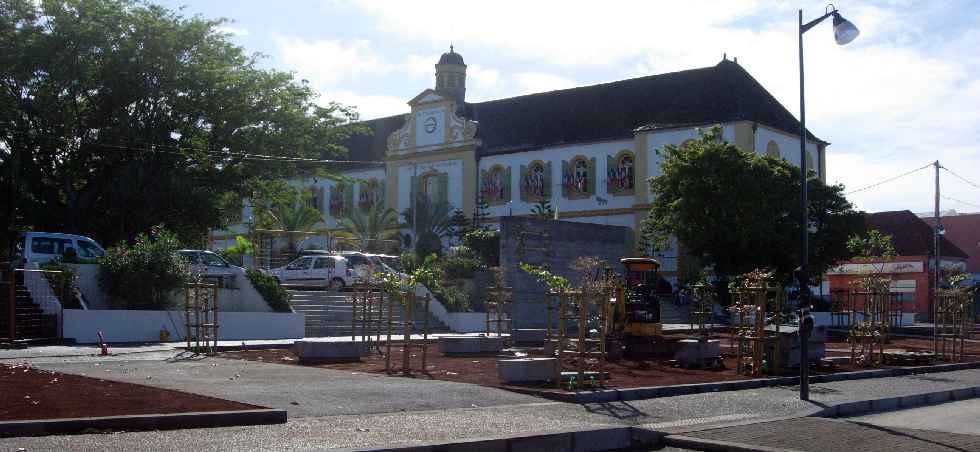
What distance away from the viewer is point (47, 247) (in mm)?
31828

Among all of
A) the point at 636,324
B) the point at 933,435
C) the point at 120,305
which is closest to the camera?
the point at 933,435

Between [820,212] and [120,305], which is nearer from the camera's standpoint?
[120,305]

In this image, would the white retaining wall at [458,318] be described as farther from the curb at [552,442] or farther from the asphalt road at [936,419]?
the curb at [552,442]


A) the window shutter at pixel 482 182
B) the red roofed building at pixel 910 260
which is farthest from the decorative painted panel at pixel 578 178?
the red roofed building at pixel 910 260

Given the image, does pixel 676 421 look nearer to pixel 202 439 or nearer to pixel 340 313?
pixel 202 439

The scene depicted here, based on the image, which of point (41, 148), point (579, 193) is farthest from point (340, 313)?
point (579, 193)

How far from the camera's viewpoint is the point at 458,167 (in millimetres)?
64312

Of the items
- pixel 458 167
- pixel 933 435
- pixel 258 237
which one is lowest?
pixel 933 435

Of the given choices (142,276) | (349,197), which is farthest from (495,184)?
(142,276)

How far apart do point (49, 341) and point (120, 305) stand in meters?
3.36

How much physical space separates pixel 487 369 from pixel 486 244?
30.9 meters

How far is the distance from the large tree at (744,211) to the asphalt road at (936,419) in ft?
81.5

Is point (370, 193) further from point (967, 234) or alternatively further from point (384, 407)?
point (384, 407)

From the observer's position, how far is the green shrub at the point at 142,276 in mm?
28203
